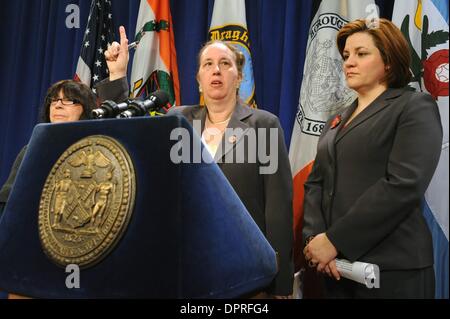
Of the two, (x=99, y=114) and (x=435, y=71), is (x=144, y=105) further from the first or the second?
(x=435, y=71)

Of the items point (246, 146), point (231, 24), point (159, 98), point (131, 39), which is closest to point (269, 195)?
point (246, 146)

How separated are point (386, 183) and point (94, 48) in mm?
2410

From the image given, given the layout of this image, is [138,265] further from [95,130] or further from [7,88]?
[7,88]

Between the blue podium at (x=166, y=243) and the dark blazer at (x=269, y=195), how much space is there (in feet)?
2.10

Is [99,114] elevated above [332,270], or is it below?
above

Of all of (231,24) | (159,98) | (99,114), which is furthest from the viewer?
(231,24)

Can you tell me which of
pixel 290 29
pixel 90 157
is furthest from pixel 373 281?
A: pixel 290 29

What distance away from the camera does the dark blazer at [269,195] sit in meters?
1.53

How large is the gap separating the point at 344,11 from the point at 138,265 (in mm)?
2130

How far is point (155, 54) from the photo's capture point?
9.61ft

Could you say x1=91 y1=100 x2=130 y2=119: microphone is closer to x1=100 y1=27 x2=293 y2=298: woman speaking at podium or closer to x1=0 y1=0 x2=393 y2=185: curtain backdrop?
x1=100 y1=27 x2=293 y2=298: woman speaking at podium

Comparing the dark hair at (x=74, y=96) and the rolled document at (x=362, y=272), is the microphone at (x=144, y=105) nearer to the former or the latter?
the rolled document at (x=362, y=272)

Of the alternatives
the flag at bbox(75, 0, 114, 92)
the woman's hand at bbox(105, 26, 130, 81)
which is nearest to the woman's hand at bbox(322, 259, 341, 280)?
the woman's hand at bbox(105, 26, 130, 81)

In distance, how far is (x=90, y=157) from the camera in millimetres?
868
